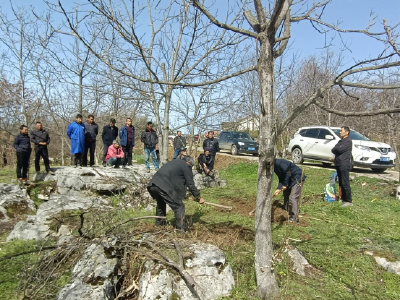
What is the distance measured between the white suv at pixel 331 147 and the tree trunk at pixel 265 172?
8.82m

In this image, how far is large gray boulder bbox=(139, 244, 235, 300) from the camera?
3.23 meters

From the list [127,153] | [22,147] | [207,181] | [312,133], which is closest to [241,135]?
[312,133]

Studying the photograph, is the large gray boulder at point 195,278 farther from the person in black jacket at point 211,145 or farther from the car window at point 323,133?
the car window at point 323,133

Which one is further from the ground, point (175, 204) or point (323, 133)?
point (323, 133)

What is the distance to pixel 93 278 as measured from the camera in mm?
3139

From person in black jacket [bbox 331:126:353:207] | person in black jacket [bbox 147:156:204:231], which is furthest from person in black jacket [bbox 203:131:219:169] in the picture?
person in black jacket [bbox 147:156:204:231]

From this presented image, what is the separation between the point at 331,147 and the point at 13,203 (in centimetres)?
1060

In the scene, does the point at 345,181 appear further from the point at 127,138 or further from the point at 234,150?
the point at 234,150

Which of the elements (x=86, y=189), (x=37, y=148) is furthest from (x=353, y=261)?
(x=37, y=148)

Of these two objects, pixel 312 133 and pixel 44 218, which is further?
pixel 312 133

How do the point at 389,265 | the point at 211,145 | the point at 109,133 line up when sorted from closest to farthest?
the point at 389,265, the point at 109,133, the point at 211,145

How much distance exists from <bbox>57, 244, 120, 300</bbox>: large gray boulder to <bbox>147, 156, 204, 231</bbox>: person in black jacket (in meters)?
1.73

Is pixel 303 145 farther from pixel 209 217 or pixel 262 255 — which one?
pixel 262 255

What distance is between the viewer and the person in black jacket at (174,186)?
5191 mm
